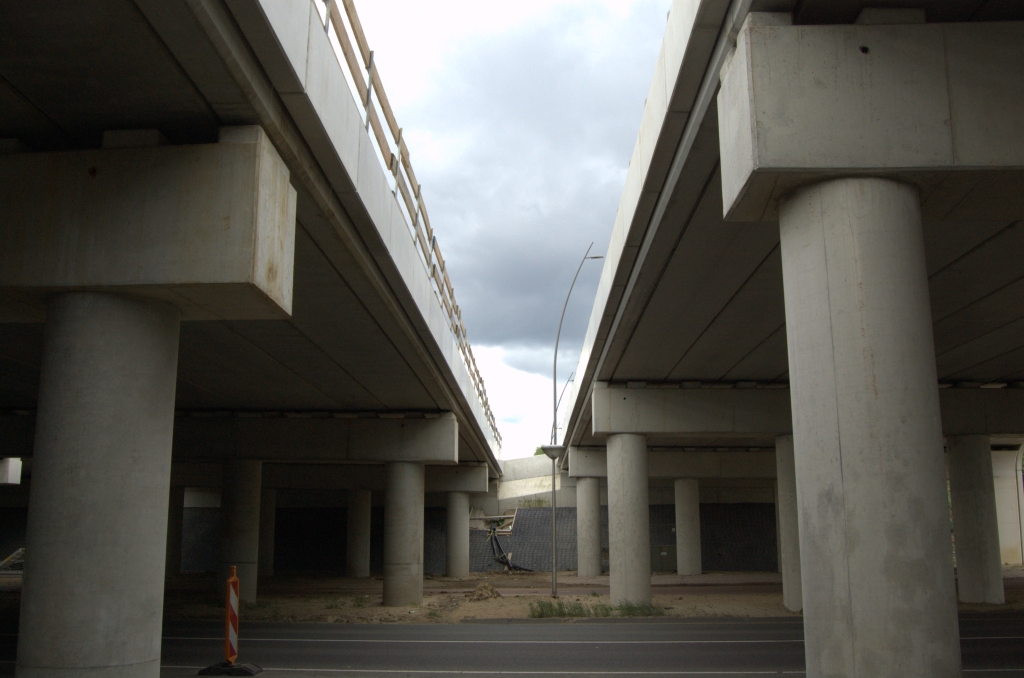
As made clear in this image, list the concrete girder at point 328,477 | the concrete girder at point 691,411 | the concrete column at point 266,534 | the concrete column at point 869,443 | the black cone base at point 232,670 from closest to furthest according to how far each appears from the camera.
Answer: the concrete column at point 869,443
the black cone base at point 232,670
the concrete girder at point 691,411
the concrete girder at point 328,477
the concrete column at point 266,534

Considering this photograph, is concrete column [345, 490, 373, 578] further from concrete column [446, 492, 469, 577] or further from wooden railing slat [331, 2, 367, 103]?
wooden railing slat [331, 2, 367, 103]

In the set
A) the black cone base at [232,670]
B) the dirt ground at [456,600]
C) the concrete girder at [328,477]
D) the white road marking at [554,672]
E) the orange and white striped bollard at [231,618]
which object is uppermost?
the concrete girder at [328,477]

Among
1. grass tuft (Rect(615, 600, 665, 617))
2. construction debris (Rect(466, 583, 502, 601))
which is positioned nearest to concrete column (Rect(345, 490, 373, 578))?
construction debris (Rect(466, 583, 502, 601))

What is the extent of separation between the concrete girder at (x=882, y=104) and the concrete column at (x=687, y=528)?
3615cm

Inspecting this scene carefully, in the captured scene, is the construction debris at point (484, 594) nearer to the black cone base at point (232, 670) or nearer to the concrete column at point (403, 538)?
the concrete column at point (403, 538)

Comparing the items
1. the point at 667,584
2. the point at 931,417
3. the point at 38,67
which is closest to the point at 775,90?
the point at 931,417

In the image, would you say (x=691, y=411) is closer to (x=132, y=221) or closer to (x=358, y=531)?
(x=132, y=221)

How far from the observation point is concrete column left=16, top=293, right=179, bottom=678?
6.49 metres

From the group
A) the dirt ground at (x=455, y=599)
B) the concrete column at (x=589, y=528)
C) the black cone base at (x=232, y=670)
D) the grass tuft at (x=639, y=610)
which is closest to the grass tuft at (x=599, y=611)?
the grass tuft at (x=639, y=610)

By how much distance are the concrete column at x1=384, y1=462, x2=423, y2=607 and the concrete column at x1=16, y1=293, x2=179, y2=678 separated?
17.0 meters

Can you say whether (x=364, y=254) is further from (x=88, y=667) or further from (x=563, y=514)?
(x=563, y=514)

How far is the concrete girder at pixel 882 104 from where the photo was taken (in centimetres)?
625

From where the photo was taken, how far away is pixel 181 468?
126ft

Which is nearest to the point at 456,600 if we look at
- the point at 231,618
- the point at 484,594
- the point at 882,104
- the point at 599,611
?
the point at 484,594
